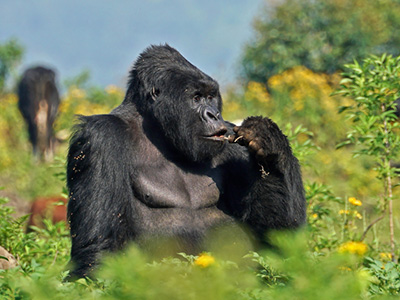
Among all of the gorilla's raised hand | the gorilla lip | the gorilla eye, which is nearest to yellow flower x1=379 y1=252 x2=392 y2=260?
the gorilla's raised hand

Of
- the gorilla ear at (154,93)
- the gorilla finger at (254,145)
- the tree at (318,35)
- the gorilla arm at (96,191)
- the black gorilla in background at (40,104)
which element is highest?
the tree at (318,35)

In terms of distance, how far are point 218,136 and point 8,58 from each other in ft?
49.2

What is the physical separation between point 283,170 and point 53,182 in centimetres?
696

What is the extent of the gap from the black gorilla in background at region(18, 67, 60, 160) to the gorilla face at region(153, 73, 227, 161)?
10322 mm

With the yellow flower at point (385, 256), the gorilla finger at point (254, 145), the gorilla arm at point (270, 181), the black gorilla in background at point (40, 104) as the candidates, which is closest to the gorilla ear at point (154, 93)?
the gorilla arm at point (270, 181)

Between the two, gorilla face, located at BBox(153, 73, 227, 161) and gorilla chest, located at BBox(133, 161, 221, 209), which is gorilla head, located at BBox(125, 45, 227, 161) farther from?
gorilla chest, located at BBox(133, 161, 221, 209)

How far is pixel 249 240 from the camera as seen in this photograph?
4344mm

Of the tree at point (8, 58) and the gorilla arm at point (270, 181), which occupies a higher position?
the tree at point (8, 58)

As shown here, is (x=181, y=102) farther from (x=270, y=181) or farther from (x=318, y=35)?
(x=318, y=35)

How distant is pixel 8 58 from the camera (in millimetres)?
18234

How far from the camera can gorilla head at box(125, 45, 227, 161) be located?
4.32 m

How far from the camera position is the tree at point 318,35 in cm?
1845

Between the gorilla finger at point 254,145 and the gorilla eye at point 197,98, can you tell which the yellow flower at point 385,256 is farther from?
the gorilla eye at point 197,98

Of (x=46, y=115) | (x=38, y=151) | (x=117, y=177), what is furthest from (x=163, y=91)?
(x=46, y=115)
